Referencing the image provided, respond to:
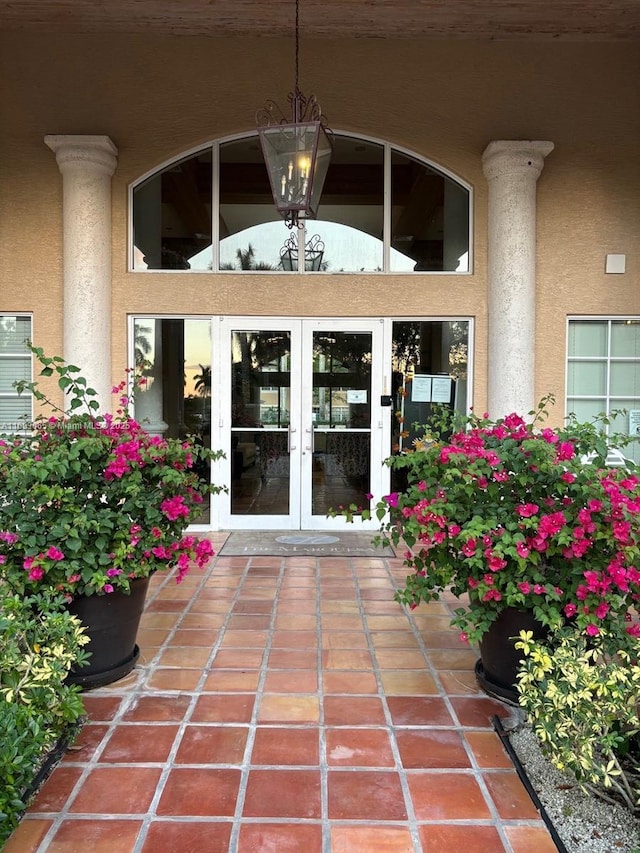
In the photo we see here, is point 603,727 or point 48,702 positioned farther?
point 48,702

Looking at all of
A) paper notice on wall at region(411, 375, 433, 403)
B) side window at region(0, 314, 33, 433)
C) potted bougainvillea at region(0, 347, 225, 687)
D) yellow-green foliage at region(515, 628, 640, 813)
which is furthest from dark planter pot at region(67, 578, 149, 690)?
paper notice on wall at region(411, 375, 433, 403)

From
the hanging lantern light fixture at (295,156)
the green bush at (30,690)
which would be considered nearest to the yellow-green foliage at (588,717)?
the green bush at (30,690)

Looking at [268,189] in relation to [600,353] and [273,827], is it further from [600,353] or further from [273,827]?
[273,827]

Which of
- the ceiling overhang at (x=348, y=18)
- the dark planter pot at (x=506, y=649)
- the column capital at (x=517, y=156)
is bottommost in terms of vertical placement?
the dark planter pot at (x=506, y=649)

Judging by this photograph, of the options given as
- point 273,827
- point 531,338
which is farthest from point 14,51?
point 273,827

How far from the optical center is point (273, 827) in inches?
79.8

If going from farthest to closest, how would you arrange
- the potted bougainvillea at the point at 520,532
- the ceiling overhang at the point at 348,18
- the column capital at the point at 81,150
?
the column capital at the point at 81,150
the ceiling overhang at the point at 348,18
the potted bougainvillea at the point at 520,532

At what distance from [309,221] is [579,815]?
5.31 m

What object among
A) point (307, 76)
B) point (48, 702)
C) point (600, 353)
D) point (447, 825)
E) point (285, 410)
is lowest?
point (447, 825)

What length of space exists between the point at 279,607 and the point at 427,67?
16.6ft

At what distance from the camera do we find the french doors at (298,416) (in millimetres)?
6117

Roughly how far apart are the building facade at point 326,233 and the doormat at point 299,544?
212mm

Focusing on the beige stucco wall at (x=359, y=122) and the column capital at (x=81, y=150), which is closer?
the column capital at (x=81, y=150)

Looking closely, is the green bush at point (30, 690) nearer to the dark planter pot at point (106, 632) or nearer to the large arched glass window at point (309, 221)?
the dark planter pot at point (106, 632)
